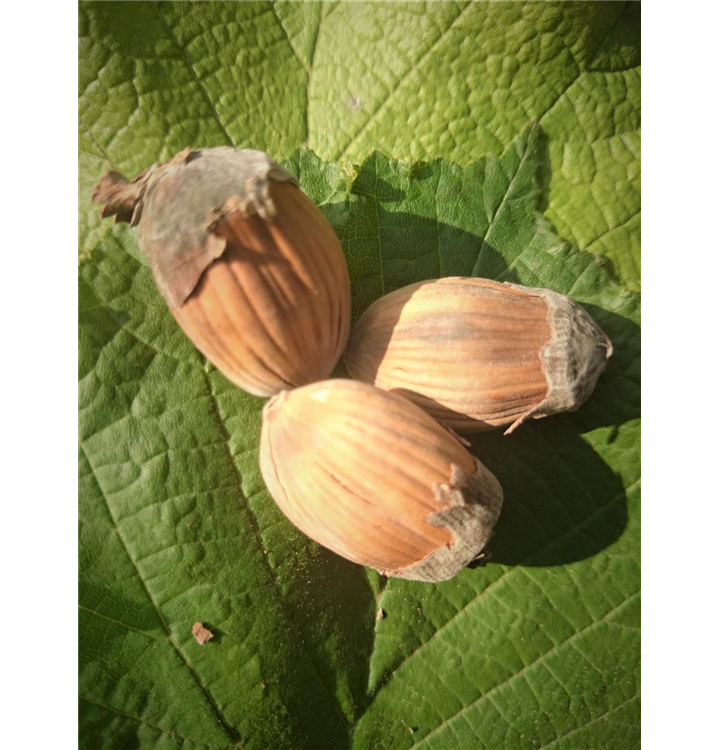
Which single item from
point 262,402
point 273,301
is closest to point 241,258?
point 273,301

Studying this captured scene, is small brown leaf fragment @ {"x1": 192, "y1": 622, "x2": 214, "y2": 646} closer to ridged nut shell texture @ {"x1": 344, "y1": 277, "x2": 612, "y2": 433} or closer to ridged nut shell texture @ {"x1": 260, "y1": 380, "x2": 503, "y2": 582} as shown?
ridged nut shell texture @ {"x1": 260, "y1": 380, "x2": 503, "y2": 582}

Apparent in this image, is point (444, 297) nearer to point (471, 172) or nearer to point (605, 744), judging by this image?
point (471, 172)

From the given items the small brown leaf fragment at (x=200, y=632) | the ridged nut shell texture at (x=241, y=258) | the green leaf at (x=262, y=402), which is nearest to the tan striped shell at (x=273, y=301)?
the ridged nut shell texture at (x=241, y=258)

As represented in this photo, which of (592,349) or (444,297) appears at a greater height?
(444,297)

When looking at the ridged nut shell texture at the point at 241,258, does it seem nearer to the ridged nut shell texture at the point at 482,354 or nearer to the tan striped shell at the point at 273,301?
the tan striped shell at the point at 273,301

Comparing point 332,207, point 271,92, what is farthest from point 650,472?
point 271,92

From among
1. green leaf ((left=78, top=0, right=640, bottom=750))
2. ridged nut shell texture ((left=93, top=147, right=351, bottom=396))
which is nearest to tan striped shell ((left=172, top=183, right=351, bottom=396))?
ridged nut shell texture ((left=93, top=147, right=351, bottom=396))
